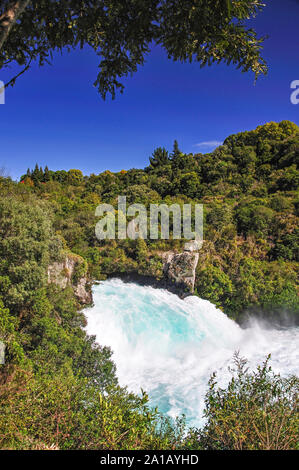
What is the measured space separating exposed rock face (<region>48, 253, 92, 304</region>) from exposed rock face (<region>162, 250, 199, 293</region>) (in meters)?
5.71

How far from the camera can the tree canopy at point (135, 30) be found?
2.68 m

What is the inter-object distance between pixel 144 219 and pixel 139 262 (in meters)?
4.35

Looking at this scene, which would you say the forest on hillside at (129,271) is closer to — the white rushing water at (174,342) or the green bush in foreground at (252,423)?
the green bush in foreground at (252,423)

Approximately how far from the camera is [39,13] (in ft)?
9.20

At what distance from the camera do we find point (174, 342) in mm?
12141

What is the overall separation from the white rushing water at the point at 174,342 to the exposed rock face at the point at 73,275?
0.95 metres

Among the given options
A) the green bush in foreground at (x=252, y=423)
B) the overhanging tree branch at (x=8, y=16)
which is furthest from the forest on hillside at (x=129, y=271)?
the overhanging tree branch at (x=8, y=16)

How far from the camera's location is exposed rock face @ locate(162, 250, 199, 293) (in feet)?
51.1

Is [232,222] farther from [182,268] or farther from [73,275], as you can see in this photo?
[73,275]

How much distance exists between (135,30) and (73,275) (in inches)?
485

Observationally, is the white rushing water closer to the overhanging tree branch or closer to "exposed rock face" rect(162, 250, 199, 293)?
"exposed rock face" rect(162, 250, 199, 293)

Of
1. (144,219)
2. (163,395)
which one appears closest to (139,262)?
(144,219)

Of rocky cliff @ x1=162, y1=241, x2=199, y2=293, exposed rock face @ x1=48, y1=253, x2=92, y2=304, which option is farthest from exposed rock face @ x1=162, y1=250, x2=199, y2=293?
exposed rock face @ x1=48, y1=253, x2=92, y2=304
